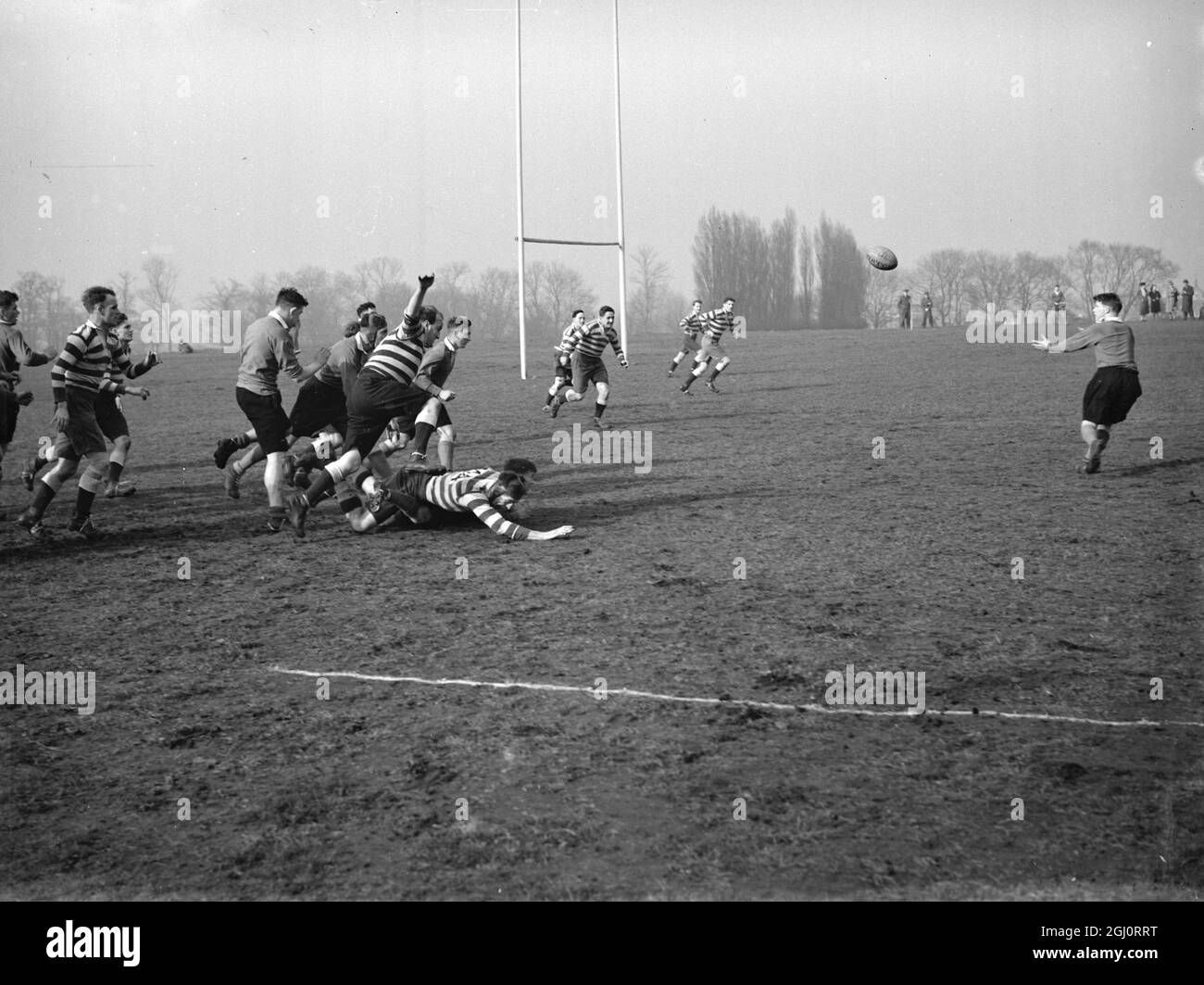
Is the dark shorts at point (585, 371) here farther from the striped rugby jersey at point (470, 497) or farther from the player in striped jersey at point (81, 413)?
the player in striped jersey at point (81, 413)

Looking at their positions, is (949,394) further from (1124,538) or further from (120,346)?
(120,346)

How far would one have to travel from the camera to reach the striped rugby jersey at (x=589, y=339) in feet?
67.5

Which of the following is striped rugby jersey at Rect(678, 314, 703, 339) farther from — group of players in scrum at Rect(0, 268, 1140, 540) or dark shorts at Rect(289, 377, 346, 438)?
dark shorts at Rect(289, 377, 346, 438)

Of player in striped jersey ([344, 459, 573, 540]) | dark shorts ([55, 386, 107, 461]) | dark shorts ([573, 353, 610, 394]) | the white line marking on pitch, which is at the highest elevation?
dark shorts ([573, 353, 610, 394])

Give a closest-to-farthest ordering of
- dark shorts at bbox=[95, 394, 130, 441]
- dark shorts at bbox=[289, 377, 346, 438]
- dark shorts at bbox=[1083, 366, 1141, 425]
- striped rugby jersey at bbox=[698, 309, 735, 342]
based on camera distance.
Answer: dark shorts at bbox=[95, 394, 130, 441]
dark shorts at bbox=[289, 377, 346, 438]
dark shorts at bbox=[1083, 366, 1141, 425]
striped rugby jersey at bbox=[698, 309, 735, 342]

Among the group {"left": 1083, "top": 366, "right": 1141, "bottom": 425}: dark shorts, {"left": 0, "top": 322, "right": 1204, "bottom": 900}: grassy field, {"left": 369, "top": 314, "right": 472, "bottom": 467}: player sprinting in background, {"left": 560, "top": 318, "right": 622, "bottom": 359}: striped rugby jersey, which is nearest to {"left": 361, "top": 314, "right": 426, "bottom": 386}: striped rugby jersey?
{"left": 369, "top": 314, "right": 472, "bottom": 467}: player sprinting in background

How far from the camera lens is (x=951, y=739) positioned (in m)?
5.89

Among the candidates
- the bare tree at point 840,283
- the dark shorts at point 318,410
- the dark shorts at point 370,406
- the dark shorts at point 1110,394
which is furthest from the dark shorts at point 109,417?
the bare tree at point 840,283

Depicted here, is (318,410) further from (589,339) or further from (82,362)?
(589,339)

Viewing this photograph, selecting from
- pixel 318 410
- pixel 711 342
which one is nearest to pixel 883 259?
pixel 711 342

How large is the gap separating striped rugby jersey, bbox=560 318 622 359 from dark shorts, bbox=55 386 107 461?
10213mm

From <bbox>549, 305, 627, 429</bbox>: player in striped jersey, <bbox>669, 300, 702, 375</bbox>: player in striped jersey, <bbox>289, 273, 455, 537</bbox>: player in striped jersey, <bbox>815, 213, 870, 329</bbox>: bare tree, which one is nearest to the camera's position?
<bbox>289, 273, 455, 537</bbox>: player in striped jersey

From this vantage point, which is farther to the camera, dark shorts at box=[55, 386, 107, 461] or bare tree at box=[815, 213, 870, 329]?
bare tree at box=[815, 213, 870, 329]

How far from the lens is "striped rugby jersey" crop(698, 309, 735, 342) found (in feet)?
90.6
